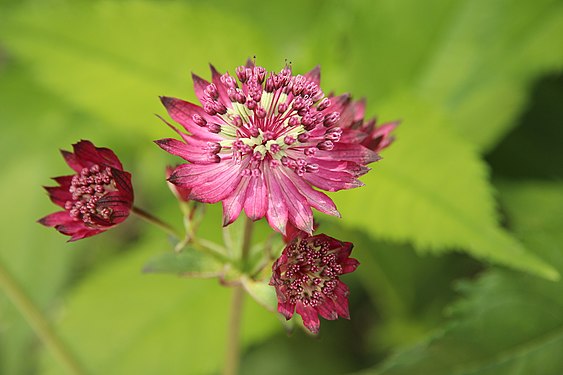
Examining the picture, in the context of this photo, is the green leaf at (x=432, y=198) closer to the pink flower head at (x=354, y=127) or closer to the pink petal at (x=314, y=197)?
the pink flower head at (x=354, y=127)

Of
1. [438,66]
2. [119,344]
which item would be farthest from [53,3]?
[438,66]

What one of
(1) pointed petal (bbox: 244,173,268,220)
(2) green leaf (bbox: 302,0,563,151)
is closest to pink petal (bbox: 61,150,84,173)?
(1) pointed petal (bbox: 244,173,268,220)

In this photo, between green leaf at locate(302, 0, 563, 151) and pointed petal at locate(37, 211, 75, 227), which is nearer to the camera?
pointed petal at locate(37, 211, 75, 227)

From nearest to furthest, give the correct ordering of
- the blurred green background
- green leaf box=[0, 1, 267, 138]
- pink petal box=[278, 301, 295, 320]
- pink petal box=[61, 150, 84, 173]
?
1. pink petal box=[278, 301, 295, 320]
2. pink petal box=[61, 150, 84, 173]
3. the blurred green background
4. green leaf box=[0, 1, 267, 138]

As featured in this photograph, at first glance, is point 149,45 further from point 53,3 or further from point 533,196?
point 533,196

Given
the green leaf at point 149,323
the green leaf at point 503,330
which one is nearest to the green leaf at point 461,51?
the green leaf at point 503,330

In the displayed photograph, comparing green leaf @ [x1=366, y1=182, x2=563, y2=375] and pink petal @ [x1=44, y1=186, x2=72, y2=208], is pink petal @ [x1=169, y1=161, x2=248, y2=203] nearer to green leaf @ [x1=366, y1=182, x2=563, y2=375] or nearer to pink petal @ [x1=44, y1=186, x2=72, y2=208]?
pink petal @ [x1=44, y1=186, x2=72, y2=208]

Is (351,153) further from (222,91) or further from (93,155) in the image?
(93,155)
